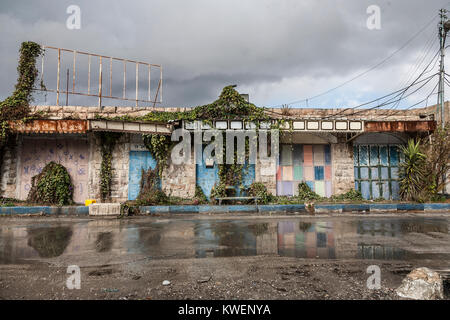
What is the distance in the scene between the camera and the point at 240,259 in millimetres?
5387

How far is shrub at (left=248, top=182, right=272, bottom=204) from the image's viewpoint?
A: 14034 mm

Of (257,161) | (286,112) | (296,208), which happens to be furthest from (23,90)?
(296,208)

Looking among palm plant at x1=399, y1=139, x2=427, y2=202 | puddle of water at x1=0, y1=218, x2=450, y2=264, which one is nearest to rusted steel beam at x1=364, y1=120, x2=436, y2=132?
palm plant at x1=399, y1=139, x2=427, y2=202

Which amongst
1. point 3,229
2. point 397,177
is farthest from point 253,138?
point 3,229

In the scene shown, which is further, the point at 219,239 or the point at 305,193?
the point at 305,193

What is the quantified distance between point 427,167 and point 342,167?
152 inches

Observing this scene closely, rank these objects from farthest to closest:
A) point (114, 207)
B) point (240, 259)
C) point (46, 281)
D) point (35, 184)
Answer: point (35, 184)
point (114, 207)
point (240, 259)
point (46, 281)

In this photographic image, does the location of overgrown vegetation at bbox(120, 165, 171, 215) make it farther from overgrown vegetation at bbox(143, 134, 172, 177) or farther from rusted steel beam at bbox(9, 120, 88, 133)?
rusted steel beam at bbox(9, 120, 88, 133)

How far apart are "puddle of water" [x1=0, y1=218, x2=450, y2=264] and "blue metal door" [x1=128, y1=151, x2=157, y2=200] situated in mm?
4188

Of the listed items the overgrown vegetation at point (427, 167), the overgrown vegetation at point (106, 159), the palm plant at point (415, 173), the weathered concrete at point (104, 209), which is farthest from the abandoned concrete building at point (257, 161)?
the weathered concrete at point (104, 209)

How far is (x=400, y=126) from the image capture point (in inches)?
572

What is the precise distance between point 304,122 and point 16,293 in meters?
13.2

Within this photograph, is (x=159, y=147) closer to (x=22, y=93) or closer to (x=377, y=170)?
(x=22, y=93)

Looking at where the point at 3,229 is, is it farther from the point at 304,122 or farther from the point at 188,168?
the point at 304,122
